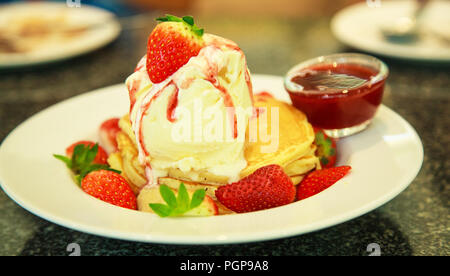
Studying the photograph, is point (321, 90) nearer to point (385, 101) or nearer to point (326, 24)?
point (385, 101)

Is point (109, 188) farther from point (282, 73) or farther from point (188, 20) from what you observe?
point (282, 73)

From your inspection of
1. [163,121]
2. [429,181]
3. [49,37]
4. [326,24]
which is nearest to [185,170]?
[163,121]

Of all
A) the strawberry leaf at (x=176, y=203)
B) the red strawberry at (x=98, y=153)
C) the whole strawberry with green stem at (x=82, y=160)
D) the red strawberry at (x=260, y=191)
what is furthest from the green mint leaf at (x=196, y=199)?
the red strawberry at (x=98, y=153)

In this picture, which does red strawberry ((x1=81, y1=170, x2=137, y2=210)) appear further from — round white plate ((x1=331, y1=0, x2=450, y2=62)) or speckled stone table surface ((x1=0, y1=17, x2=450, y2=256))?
round white plate ((x1=331, y1=0, x2=450, y2=62))

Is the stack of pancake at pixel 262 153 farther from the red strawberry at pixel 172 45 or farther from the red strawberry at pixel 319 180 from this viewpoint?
the red strawberry at pixel 172 45

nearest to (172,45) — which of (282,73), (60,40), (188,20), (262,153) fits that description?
(188,20)
